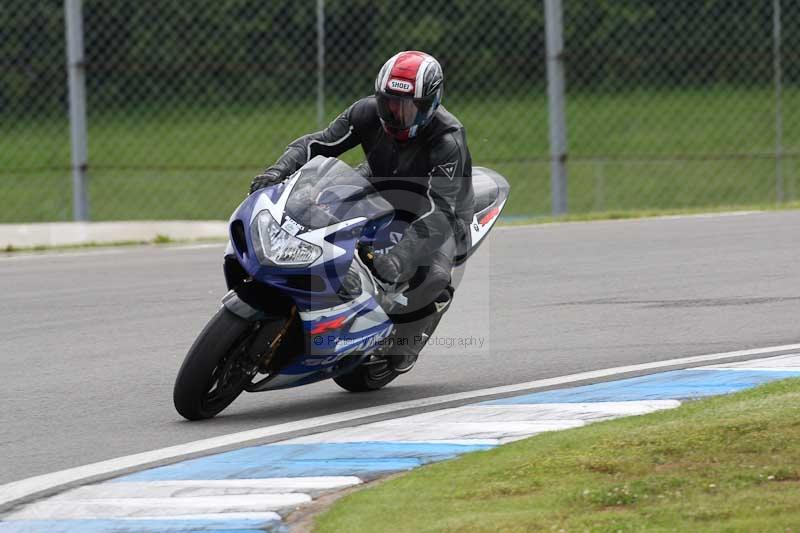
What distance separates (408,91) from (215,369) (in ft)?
4.87

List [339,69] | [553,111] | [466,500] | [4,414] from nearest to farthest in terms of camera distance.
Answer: [466,500]
[4,414]
[553,111]
[339,69]

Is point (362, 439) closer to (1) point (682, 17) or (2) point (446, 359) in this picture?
(2) point (446, 359)

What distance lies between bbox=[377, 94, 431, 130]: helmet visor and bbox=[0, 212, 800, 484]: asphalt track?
131cm

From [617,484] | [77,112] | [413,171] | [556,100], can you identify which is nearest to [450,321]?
[413,171]

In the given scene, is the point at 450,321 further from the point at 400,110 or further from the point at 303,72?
the point at 303,72

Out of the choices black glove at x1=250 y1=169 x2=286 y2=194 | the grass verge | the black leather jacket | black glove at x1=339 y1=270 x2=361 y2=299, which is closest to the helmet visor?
the black leather jacket

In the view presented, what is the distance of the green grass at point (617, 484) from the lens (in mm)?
4809

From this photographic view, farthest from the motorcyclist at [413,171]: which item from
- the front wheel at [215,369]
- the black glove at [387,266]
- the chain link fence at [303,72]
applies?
the chain link fence at [303,72]

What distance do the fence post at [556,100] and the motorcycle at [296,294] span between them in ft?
23.7

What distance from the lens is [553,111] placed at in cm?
1414

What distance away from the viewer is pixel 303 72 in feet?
53.8

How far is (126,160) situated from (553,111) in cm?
755

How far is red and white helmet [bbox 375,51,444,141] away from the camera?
697 cm

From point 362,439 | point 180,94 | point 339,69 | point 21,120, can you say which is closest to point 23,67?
point 21,120
